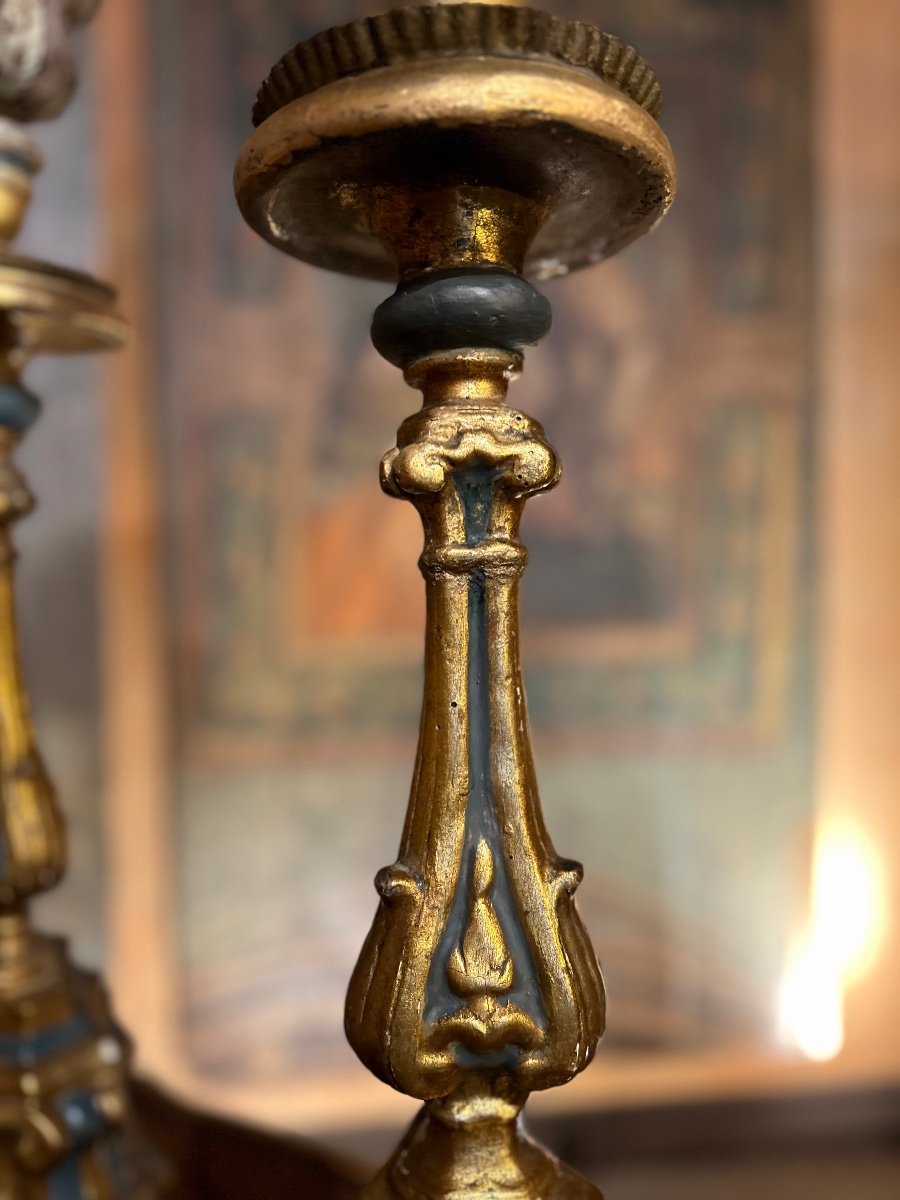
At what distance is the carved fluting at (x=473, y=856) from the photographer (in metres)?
0.41

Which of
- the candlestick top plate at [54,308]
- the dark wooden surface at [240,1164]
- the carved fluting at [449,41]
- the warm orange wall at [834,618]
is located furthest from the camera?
the warm orange wall at [834,618]

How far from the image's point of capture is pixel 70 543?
1.23 metres

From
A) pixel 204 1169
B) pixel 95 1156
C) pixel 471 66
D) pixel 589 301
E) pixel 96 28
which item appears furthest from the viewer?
pixel 589 301

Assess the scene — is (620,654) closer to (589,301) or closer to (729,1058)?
(589,301)

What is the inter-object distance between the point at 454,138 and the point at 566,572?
1.00 meters

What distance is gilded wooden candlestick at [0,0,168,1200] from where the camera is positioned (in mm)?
641

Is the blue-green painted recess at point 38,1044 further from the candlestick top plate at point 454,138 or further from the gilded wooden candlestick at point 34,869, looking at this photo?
the candlestick top plate at point 454,138

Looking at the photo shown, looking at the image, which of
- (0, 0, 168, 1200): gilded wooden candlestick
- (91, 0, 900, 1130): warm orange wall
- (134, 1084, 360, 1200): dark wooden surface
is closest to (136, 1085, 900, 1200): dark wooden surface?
Result: (91, 0, 900, 1130): warm orange wall

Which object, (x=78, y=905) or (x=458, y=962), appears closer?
(x=458, y=962)

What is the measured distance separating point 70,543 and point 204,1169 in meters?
0.73

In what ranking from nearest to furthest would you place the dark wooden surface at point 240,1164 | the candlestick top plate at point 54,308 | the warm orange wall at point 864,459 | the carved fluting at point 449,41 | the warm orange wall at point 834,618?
the carved fluting at point 449,41 < the candlestick top plate at point 54,308 < the dark wooden surface at point 240,1164 < the warm orange wall at point 834,618 < the warm orange wall at point 864,459

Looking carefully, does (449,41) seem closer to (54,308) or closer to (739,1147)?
(54,308)

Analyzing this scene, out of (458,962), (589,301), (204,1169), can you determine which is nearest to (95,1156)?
(204,1169)

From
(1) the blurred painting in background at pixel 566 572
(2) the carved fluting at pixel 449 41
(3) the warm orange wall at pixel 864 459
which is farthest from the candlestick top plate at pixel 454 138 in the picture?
(3) the warm orange wall at pixel 864 459
